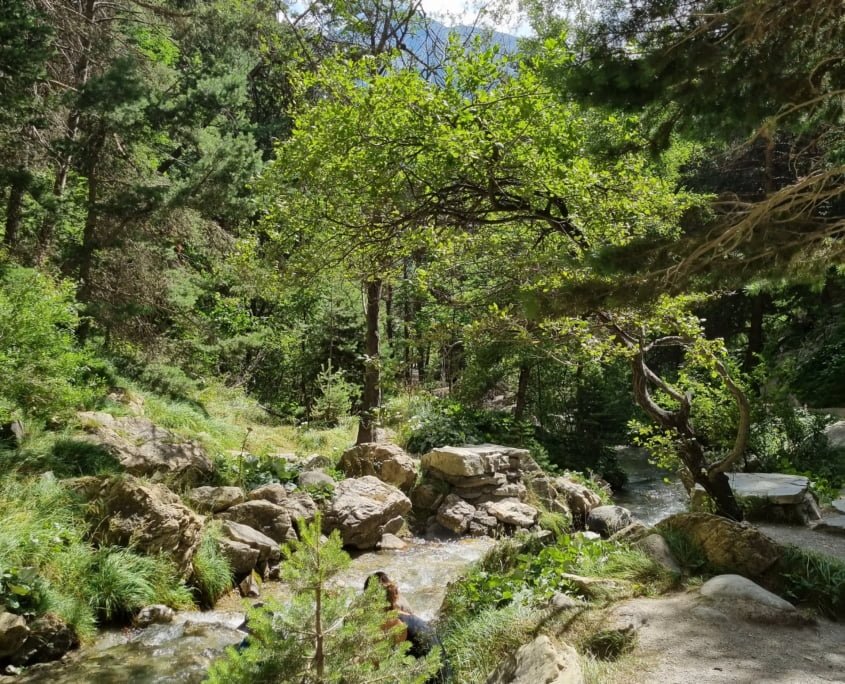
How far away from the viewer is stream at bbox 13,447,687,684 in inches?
183

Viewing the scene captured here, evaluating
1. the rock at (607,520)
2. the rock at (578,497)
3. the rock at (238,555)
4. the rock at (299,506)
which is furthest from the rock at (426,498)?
the rock at (238,555)

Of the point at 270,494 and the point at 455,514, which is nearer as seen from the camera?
the point at 270,494

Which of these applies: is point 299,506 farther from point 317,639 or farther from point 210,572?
point 317,639

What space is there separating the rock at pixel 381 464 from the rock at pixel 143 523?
3.91 meters

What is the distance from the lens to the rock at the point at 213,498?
7.46 meters

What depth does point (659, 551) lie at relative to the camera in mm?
4793

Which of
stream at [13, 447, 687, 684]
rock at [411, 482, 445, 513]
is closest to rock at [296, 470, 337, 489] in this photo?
stream at [13, 447, 687, 684]

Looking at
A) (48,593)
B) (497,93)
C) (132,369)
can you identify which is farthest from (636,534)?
(132,369)

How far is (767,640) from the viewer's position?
3.57 metres

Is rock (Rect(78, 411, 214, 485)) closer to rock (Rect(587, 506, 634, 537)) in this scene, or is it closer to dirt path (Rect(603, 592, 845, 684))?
rock (Rect(587, 506, 634, 537))

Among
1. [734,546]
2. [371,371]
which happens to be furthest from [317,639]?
[371,371]

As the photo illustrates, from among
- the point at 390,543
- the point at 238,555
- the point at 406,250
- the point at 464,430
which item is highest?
the point at 406,250

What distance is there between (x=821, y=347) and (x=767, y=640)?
1405 centimetres

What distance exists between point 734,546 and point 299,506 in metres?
5.21
